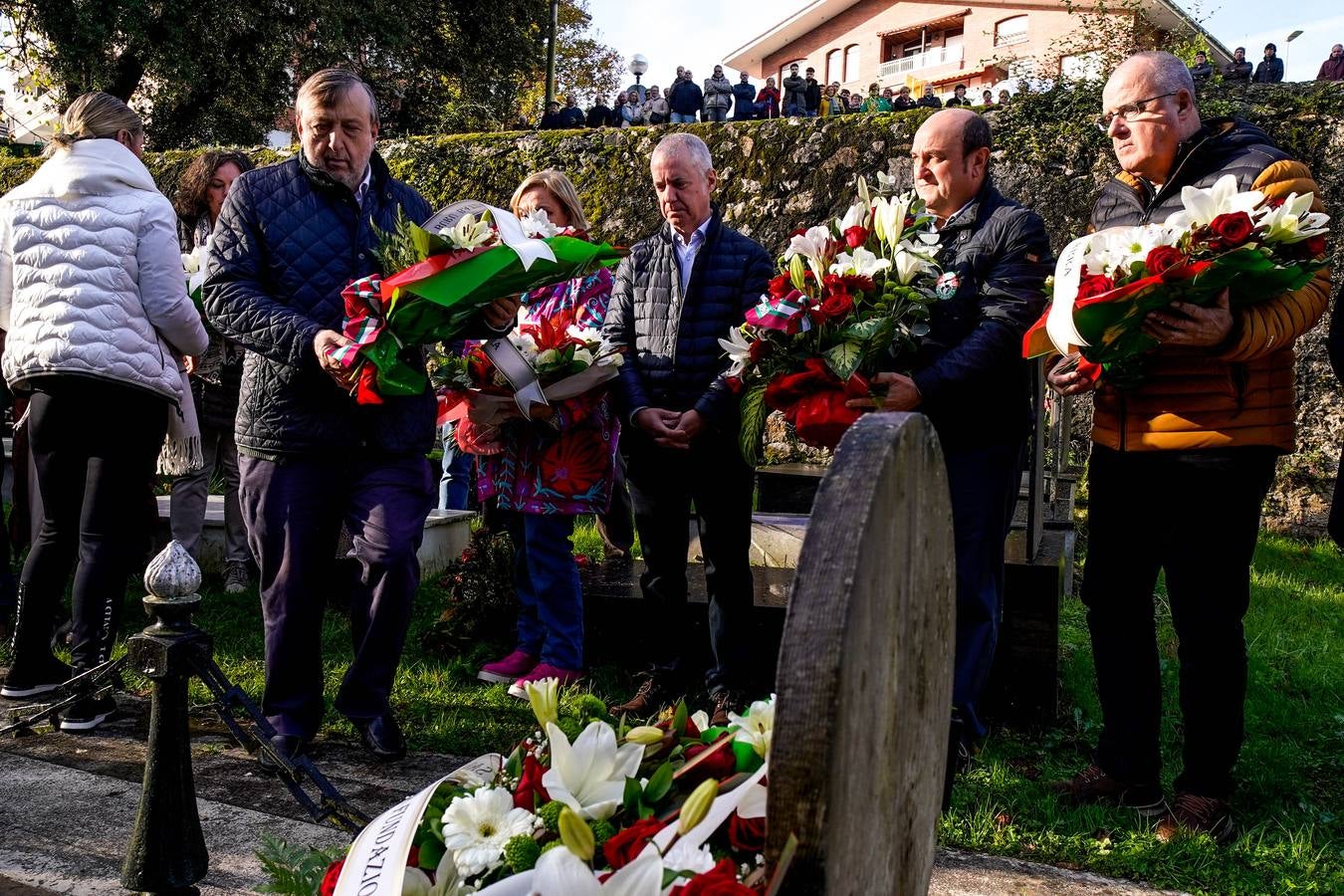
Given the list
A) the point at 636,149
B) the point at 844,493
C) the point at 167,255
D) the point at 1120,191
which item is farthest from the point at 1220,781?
the point at 636,149

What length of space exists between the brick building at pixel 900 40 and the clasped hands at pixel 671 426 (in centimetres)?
3486

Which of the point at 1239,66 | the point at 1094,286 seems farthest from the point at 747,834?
the point at 1239,66

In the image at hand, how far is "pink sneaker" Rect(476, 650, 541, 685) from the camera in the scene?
488cm

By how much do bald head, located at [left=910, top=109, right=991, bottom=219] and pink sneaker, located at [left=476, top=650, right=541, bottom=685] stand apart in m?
2.61

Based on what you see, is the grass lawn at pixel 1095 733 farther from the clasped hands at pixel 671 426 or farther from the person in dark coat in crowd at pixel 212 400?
the clasped hands at pixel 671 426

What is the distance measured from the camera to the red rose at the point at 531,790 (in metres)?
1.53

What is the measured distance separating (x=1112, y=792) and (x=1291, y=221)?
1.78 metres

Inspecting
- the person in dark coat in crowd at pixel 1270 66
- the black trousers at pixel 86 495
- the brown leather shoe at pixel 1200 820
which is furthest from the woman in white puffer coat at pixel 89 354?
the person in dark coat in crowd at pixel 1270 66

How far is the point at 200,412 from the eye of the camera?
20.7 feet

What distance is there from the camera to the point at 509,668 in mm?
4914

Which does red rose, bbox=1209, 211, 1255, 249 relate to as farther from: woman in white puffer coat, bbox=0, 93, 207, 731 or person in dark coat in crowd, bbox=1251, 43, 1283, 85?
person in dark coat in crowd, bbox=1251, 43, 1283, 85

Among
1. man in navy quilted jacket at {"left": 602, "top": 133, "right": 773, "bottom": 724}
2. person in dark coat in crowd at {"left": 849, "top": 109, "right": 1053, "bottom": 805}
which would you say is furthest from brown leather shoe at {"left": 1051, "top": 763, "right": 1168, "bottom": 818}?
man in navy quilted jacket at {"left": 602, "top": 133, "right": 773, "bottom": 724}

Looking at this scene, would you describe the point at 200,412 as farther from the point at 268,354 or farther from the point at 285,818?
→ the point at 285,818

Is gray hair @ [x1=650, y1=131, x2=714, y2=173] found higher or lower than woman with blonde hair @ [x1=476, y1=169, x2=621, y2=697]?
higher
